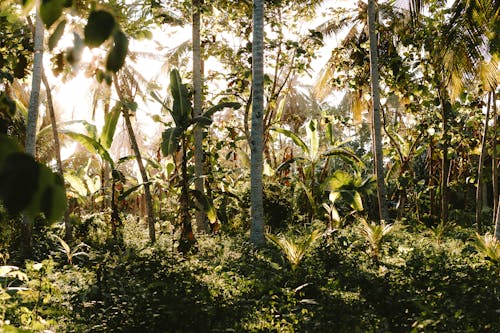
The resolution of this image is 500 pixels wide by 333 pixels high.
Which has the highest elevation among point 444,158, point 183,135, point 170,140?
point 183,135

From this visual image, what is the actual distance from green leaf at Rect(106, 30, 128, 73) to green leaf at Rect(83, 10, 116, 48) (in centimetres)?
1

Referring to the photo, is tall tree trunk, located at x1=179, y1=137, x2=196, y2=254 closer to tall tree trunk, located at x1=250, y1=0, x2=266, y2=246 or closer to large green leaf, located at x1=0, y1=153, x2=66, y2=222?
tall tree trunk, located at x1=250, y1=0, x2=266, y2=246

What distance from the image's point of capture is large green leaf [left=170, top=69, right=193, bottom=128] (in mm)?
7629

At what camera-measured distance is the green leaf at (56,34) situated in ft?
2.47

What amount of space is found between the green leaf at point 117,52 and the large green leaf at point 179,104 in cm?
688

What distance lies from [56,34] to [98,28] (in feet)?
0.41

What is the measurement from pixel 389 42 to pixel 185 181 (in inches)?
255

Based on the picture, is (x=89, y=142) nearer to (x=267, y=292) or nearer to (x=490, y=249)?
(x=267, y=292)

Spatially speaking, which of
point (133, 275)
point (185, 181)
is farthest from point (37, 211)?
point (185, 181)

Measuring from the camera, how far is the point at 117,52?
703 mm

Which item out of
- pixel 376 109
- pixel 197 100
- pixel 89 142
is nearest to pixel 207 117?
pixel 197 100

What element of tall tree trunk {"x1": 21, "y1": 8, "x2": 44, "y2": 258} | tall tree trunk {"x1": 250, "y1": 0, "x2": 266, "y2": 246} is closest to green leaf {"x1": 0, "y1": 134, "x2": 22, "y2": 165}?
tall tree trunk {"x1": 250, "y1": 0, "x2": 266, "y2": 246}

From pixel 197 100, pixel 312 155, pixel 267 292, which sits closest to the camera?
pixel 267 292

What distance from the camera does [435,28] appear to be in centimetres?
984
